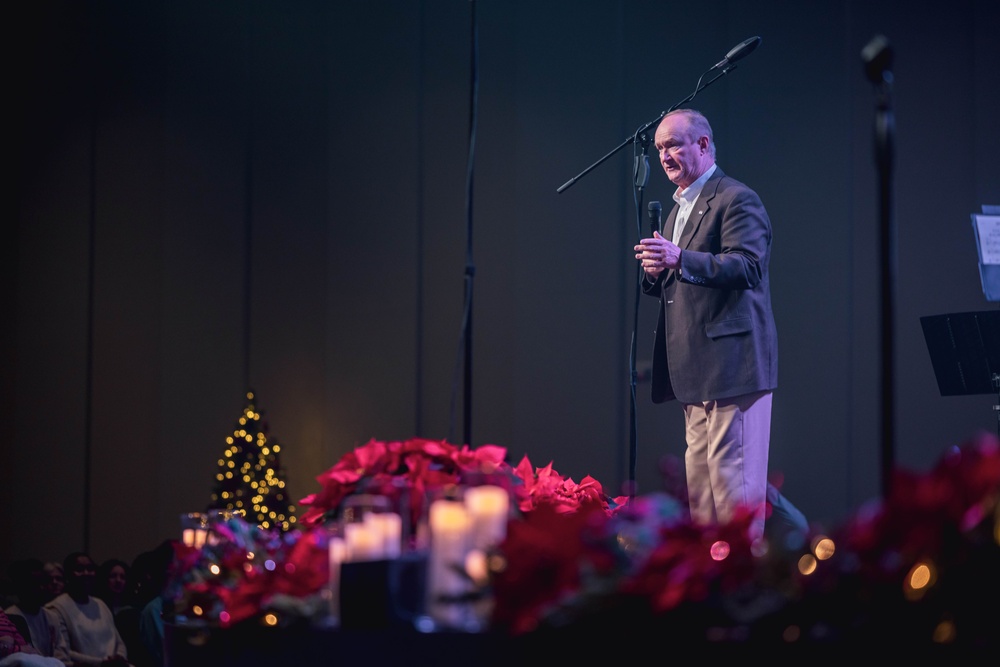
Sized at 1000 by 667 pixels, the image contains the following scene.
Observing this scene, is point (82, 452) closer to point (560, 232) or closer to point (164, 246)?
point (164, 246)

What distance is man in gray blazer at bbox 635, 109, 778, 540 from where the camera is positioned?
8.91ft

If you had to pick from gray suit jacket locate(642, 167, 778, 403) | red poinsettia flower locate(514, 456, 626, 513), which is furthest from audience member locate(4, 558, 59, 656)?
red poinsettia flower locate(514, 456, 626, 513)

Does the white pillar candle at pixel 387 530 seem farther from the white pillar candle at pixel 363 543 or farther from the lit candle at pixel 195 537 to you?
the lit candle at pixel 195 537

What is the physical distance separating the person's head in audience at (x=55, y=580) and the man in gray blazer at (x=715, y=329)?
2990 millimetres

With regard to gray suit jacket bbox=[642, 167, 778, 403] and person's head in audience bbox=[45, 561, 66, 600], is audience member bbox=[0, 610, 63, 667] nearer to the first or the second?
person's head in audience bbox=[45, 561, 66, 600]

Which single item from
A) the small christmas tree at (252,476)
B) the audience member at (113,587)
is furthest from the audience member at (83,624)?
the small christmas tree at (252,476)

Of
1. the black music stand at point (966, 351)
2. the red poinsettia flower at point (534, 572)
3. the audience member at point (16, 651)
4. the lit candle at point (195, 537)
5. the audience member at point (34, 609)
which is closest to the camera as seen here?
the red poinsettia flower at point (534, 572)

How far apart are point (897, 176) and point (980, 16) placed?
0.91 meters

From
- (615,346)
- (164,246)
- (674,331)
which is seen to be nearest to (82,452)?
(164,246)

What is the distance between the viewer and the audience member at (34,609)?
4203 mm

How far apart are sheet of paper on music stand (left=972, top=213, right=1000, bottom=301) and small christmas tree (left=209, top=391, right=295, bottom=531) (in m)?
3.25

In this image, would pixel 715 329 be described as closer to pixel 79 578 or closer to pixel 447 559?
pixel 447 559

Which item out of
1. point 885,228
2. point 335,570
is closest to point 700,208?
point 885,228

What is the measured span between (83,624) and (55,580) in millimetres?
289
